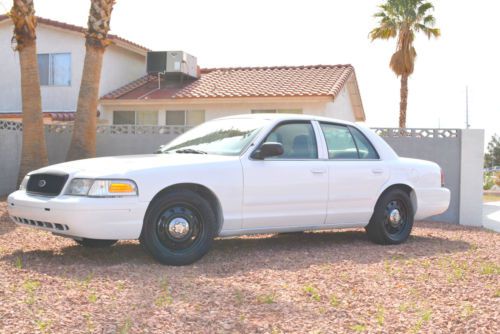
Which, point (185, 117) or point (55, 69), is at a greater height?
point (55, 69)

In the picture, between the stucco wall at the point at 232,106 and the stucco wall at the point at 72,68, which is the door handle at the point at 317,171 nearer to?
the stucco wall at the point at 232,106

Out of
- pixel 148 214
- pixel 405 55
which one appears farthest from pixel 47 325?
pixel 405 55

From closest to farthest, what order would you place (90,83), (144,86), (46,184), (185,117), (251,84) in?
1. (46,184)
2. (90,83)
3. (185,117)
4. (251,84)
5. (144,86)

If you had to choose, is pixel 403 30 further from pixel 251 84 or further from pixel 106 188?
pixel 106 188

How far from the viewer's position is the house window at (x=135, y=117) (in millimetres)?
22188

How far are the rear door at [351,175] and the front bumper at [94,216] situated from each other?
97.8 inches

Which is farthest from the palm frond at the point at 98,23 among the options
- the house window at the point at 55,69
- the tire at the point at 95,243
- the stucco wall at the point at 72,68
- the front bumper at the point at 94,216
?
the house window at the point at 55,69

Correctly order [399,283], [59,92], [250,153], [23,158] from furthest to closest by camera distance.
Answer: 1. [59,92]
2. [23,158]
3. [250,153]
4. [399,283]

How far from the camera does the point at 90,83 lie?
527 inches

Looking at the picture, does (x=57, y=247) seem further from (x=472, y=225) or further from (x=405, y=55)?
(x=405, y=55)

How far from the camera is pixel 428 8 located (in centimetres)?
2677

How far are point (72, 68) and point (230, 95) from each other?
593 cm

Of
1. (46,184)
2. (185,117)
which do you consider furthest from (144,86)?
(46,184)

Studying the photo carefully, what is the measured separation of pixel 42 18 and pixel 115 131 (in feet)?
32.4
